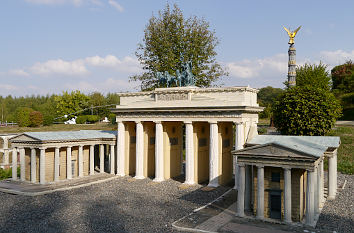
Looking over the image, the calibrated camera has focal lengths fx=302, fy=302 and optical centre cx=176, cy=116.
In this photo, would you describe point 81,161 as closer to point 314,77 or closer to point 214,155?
point 214,155

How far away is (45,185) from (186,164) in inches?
473

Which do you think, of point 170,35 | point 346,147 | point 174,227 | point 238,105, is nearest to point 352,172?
point 346,147

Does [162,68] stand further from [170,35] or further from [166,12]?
[166,12]

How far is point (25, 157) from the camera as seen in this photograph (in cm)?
2733

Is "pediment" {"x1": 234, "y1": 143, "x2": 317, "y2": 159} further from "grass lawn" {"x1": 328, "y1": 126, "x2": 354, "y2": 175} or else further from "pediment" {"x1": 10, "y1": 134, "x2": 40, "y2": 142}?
"grass lawn" {"x1": 328, "y1": 126, "x2": 354, "y2": 175}

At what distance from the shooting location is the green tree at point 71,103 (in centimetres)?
7600

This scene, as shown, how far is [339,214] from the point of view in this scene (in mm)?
17344

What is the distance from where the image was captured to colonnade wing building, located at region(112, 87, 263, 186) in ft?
78.4

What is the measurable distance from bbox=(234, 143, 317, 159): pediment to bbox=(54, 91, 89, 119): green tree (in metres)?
66.2

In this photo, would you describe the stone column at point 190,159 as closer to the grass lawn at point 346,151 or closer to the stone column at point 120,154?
the stone column at point 120,154

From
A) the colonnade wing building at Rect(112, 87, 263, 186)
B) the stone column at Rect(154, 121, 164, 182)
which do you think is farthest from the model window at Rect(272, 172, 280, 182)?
the stone column at Rect(154, 121, 164, 182)

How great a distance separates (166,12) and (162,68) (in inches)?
306

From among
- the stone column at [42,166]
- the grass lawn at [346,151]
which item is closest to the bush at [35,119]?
the stone column at [42,166]

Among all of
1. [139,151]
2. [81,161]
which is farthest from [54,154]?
[139,151]
